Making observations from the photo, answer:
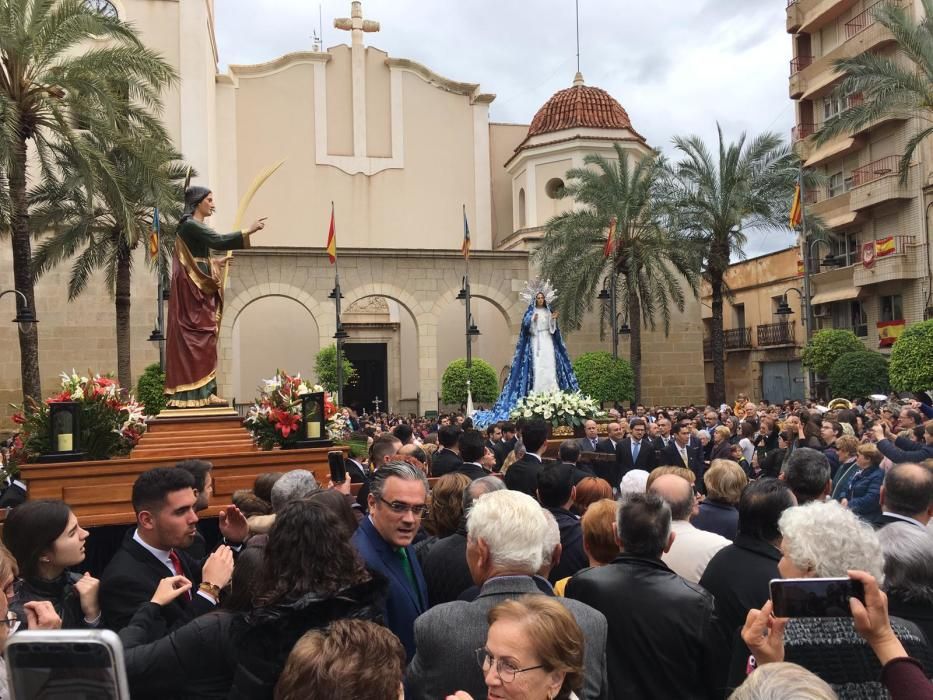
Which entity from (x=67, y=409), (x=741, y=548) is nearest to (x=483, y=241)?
(x=67, y=409)

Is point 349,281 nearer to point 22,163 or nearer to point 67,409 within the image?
point 22,163

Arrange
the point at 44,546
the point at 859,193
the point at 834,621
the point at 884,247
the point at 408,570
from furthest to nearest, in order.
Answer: the point at 859,193
the point at 884,247
the point at 408,570
the point at 44,546
the point at 834,621

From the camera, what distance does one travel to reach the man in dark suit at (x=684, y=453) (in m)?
11.8

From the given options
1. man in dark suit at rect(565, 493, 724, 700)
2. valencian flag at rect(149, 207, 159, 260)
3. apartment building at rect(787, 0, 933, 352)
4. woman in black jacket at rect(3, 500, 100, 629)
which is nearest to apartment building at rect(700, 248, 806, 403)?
Answer: apartment building at rect(787, 0, 933, 352)

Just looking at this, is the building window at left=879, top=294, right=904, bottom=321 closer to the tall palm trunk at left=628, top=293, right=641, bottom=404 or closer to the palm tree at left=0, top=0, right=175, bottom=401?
the tall palm trunk at left=628, top=293, right=641, bottom=404

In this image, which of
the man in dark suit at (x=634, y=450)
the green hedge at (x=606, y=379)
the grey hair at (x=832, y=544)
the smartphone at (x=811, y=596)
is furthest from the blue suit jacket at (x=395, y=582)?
the green hedge at (x=606, y=379)

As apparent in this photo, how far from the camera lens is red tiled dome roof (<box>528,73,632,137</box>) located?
36156 mm

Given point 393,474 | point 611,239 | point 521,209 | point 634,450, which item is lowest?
point 634,450

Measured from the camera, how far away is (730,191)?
28359 millimetres

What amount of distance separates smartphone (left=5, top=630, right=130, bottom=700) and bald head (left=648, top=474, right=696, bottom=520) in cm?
324

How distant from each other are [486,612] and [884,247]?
32.2 metres

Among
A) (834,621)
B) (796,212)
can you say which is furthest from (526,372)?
(834,621)

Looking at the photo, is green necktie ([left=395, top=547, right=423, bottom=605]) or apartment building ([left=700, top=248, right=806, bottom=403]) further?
apartment building ([left=700, top=248, right=806, bottom=403])

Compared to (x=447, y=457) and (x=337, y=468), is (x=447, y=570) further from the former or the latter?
(x=447, y=457)
